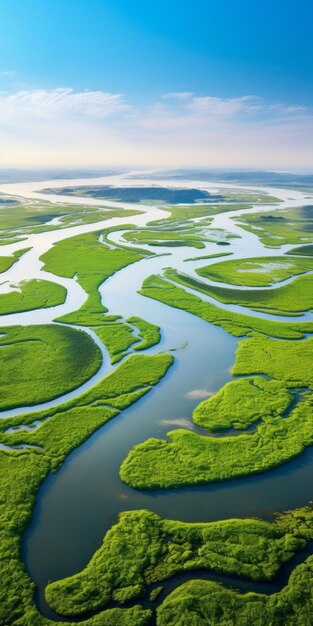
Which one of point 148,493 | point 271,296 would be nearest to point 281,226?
point 271,296

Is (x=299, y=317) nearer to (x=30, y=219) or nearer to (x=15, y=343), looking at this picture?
(x=15, y=343)

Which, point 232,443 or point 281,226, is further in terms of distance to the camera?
point 281,226

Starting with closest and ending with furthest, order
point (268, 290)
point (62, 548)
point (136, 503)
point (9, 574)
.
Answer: point (9, 574), point (62, 548), point (136, 503), point (268, 290)

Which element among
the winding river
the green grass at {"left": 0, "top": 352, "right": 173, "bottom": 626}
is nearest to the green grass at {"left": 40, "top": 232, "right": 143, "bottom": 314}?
the winding river

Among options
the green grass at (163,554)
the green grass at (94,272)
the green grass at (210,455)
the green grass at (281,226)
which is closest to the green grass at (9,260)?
the green grass at (94,272)

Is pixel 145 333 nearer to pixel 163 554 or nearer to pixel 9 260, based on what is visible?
pixel 163 554

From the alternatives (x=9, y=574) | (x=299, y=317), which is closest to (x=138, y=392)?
(x=9, y=574)

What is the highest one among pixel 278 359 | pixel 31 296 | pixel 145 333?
pixel 31 296
